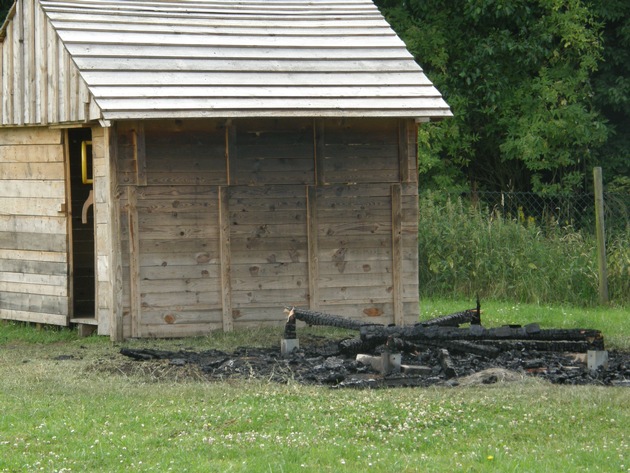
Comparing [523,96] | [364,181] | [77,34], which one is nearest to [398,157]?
[364,181]

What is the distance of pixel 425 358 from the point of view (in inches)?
466

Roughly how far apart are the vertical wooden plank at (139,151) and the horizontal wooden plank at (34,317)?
224 centimetres

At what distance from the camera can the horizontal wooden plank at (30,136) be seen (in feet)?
49.6

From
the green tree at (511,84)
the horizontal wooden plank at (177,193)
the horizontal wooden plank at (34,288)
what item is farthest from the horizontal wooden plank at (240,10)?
the green tree at (511,84)

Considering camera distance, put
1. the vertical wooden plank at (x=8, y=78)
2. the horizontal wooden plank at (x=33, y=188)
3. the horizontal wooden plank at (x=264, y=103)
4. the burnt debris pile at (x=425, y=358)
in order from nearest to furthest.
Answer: the burnt debris pile at (x=425, y=358) < the horizontal wooden plank at (x=264, y=103) < the horizontal wooden plank at (x=33, y=188) < the vertical wooden plank at (x=8, y=78)

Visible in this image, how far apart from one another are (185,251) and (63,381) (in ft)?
Result: 12.1

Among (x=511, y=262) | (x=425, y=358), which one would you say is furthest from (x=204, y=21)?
(x=425, y=358)

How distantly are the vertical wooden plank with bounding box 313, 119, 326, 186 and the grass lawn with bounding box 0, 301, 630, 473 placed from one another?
4.27 meters

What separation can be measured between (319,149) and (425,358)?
12.9ft

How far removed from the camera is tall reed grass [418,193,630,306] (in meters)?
16.9

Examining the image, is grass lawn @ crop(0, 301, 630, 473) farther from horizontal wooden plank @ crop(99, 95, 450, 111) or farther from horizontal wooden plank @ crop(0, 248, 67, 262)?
horizontal wooden plank @ crop(0, 248, 67, 262)

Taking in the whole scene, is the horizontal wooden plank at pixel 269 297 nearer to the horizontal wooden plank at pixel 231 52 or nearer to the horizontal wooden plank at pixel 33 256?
the horizontal wooden plank at pixel 33 256

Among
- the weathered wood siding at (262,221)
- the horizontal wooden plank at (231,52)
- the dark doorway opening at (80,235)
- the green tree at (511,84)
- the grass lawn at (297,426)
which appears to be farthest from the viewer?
the green tree at (511,84)

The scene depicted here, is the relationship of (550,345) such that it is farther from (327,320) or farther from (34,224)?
(34,224)
